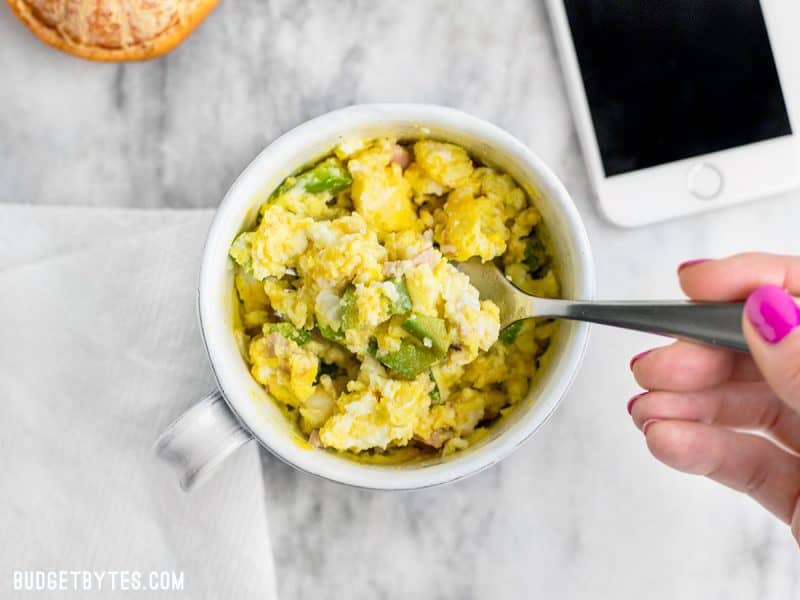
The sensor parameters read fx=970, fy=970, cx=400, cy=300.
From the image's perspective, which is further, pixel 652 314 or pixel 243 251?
pixel 243 251

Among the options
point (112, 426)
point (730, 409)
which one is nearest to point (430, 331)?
point (730, 409)

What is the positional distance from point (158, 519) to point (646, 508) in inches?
23.4

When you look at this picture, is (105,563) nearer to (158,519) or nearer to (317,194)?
(158,519)

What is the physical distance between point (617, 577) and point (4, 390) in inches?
30.6

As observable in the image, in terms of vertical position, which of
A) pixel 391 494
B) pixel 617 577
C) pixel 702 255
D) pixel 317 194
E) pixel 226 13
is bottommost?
pixel 617 577

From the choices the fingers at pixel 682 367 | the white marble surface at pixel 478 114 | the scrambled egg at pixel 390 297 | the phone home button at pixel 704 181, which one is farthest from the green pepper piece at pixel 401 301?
the phone home button at pixel 704 181

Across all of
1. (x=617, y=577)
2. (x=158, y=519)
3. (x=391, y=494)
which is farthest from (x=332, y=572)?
(x=617, y=577)

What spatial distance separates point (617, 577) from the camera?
1.19 m

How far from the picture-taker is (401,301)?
0.90 meters

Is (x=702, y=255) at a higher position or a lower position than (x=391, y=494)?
higher

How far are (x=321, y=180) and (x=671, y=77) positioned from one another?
477 millimetres

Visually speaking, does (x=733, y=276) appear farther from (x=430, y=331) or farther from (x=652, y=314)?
(x=430, y=331)

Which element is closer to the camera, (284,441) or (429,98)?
(284,441)

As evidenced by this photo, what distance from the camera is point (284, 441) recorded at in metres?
0.93
